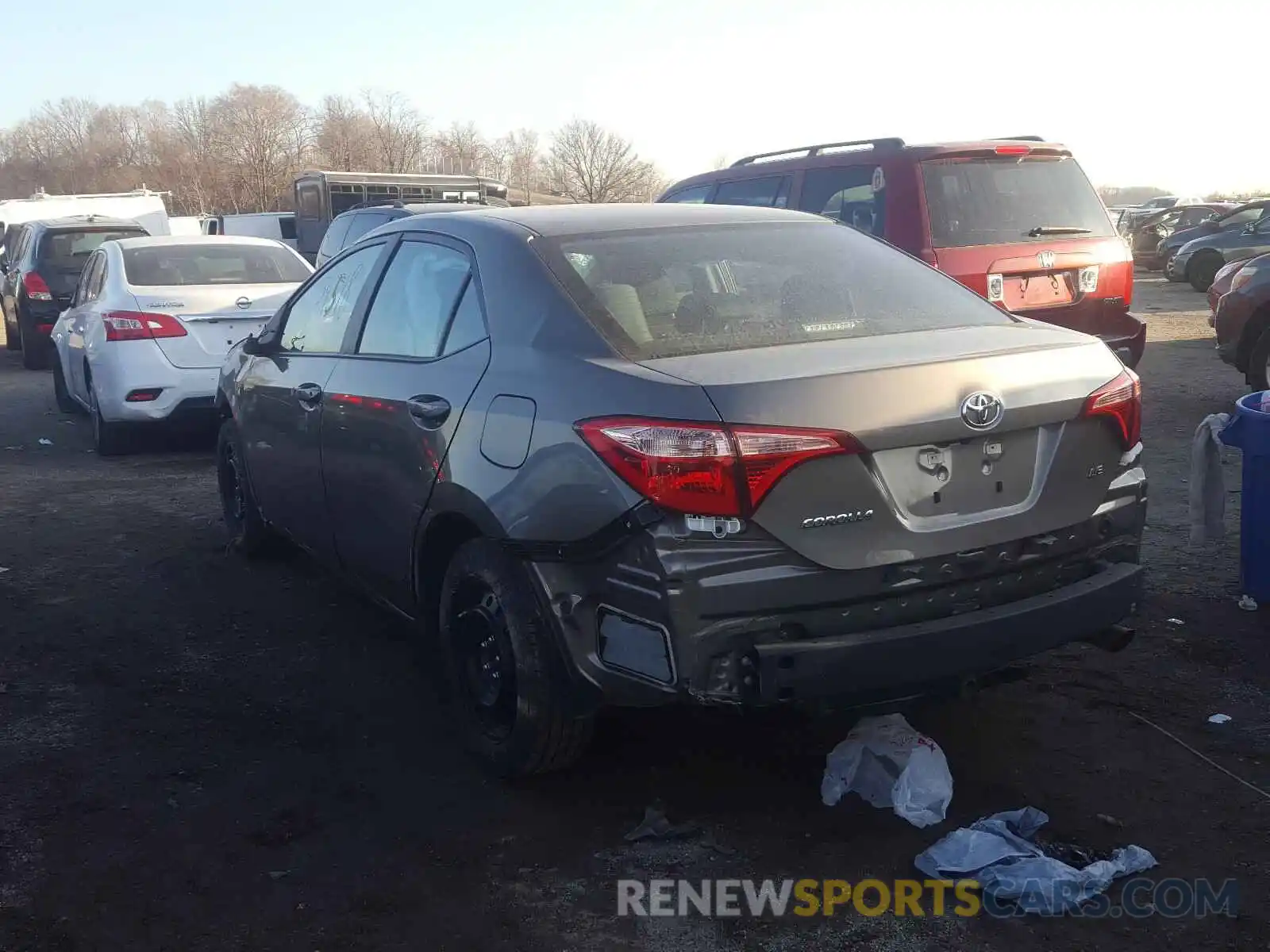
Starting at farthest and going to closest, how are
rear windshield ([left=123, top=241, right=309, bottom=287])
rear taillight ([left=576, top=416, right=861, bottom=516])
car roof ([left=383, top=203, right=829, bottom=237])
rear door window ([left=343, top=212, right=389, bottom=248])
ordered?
rear door window ([left=343, top=212, right=389, bottom=248]), rear windshield ([left=123, top=241, right=309, bottom=287]), car roof ([left=383, top=203, right=829, bottom=237]), rear taillight ([left=576, top=416, right=861, bottom=516])

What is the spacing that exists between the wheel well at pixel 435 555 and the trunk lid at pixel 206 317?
538cm

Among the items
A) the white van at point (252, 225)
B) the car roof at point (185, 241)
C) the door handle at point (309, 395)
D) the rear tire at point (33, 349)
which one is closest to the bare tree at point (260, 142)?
the white van at point (252, 225)

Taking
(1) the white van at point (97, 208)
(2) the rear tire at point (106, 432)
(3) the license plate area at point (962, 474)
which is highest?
(1) the white van at point (97, 208)

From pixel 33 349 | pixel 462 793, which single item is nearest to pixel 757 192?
pixel 462 793

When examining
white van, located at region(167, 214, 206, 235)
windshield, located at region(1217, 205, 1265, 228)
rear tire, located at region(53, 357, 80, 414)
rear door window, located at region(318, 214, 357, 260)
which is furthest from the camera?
white van, located at region(167, 214, 206, 235)

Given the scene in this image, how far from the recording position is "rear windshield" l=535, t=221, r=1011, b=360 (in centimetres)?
355

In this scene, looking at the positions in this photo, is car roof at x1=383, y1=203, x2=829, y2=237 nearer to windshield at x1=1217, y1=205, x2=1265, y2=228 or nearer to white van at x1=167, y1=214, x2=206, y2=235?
windshield at x1=1217, y1=205, x2=1265, y2=228

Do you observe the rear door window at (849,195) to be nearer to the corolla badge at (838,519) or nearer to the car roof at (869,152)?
the car roof at (869,152)

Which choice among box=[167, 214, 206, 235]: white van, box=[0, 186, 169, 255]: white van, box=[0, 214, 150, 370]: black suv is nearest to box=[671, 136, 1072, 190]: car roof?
box=[0, 214, 150, 370]: black suv

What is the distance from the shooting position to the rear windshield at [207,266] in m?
9.32

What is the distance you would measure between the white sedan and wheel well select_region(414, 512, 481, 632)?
5091 mm

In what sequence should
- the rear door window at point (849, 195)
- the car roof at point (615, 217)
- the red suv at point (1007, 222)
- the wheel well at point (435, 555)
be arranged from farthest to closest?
the rear door window at point (849, 195) → the red suv at point (1007, 222) → the car roof at point (615, 217) → the wheel well at point (435, 555)

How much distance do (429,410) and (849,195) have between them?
16.8 ft

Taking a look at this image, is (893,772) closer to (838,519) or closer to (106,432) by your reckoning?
(838,519)
